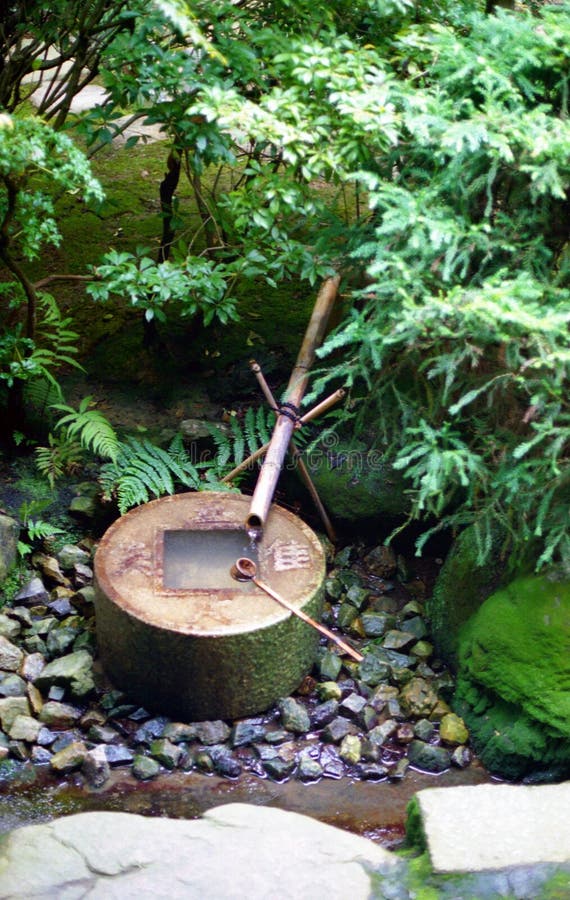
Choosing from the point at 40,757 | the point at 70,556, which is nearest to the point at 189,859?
the point at 40,757

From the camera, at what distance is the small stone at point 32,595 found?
14.9ft

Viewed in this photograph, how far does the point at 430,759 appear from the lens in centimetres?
395

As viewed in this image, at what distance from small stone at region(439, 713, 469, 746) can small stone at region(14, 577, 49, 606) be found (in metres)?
1.90

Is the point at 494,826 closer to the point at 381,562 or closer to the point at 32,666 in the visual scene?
the point at 381,562

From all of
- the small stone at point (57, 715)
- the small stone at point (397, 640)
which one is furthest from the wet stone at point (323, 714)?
the small stone at point (57, 715)

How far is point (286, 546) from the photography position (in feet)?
14.4

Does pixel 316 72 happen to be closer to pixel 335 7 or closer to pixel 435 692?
pixel 335 7

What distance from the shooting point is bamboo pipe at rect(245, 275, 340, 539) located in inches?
173

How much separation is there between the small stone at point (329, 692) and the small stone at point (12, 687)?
1.27m

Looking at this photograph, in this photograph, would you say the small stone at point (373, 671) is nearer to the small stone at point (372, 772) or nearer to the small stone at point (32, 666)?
the small stone at point (372, 772)

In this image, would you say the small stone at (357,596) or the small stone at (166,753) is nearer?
the small stone at (166,753)

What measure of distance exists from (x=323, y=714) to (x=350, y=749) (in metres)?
0.21

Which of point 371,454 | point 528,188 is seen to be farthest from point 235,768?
point 528,188

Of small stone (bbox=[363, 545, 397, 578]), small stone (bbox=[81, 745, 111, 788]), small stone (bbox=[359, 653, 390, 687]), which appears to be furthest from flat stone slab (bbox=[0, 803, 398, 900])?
small stone (bbox=[363, 545, 397, 578])
